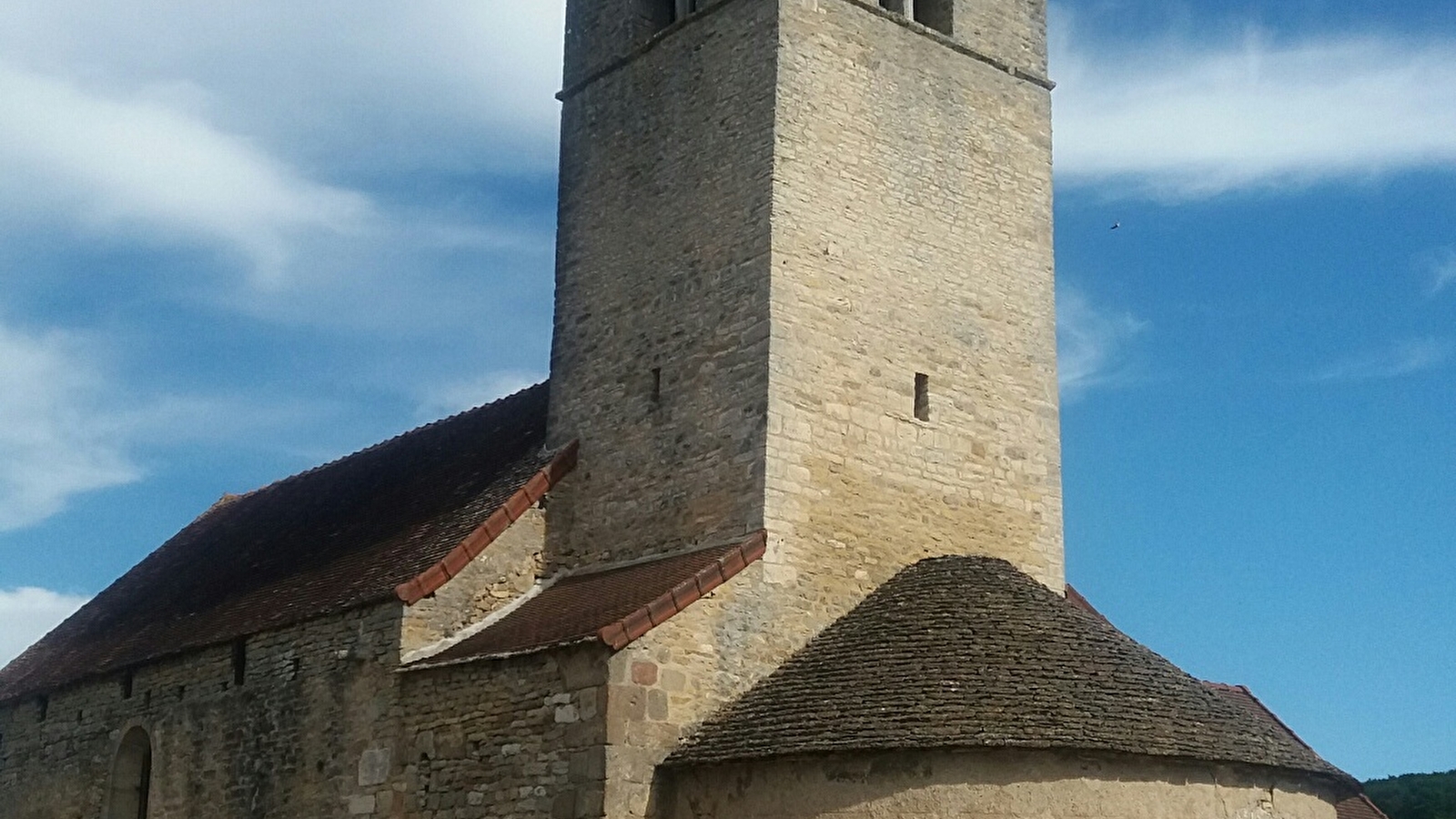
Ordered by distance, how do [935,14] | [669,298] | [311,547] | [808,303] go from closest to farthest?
[808,303]
[669,298]
[935,14]
[311,547]

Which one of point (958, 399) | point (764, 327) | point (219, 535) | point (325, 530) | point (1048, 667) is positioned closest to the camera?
point (1048, 667)

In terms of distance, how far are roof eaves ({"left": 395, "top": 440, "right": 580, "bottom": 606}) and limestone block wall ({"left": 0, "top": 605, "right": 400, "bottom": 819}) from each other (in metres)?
0.32

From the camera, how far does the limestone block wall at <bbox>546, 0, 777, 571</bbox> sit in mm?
15969

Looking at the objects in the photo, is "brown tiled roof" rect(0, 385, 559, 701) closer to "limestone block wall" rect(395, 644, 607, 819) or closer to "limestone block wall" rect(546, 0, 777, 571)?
"limestone block wall" rect(546, 0, 777, 571)

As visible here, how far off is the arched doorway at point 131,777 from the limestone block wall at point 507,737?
220 inches

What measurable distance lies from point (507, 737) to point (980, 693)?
407 centimetres

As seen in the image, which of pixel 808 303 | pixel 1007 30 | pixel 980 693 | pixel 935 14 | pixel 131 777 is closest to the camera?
pixel 980 693

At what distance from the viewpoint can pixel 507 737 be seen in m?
14.2

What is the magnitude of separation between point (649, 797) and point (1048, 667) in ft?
11.5

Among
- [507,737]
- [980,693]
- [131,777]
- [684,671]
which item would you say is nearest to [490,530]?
[507,737]

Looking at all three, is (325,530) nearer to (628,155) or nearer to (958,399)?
(628,155)

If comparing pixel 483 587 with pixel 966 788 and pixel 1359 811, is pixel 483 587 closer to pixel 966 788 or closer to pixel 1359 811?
pixel 966 788

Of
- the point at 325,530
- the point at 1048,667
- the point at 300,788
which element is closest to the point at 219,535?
the point at 325,530

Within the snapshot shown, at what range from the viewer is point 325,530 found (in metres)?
19.9
